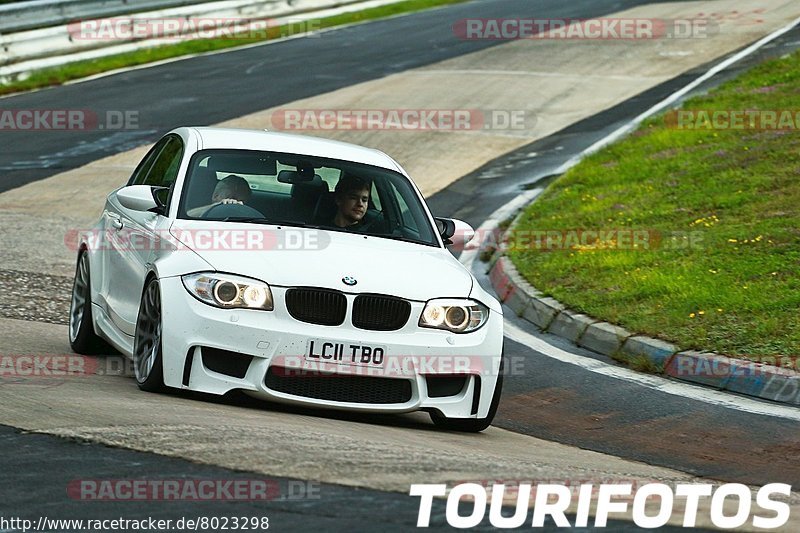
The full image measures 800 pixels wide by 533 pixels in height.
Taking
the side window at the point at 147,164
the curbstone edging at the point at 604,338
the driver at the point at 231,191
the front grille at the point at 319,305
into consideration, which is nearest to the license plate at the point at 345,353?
the front grille at the point at 319,305

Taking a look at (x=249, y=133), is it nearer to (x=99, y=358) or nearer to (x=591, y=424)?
(x=99, y=358)

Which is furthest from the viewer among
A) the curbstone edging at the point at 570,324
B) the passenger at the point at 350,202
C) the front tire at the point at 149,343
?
the curbstone edging at the point at 570,324

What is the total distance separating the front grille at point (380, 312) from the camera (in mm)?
7430

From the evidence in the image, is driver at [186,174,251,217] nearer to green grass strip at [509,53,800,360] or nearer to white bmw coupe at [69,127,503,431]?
white bmw coupe at [69,127,503,431]

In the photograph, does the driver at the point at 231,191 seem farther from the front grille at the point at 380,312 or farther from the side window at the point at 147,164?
the front grille at the point at 380,312

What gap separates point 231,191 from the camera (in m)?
8.50

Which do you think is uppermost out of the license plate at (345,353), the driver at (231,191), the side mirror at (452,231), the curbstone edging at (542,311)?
the driver at (231,191)

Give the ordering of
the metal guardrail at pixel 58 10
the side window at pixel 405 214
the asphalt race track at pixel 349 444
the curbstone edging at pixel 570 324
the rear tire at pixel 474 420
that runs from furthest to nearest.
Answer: the metal guardrail at pixel 58 10, the curbstone edging at pixel 570 324, the side window at pixel 405 214, the rear tire at pixel 474 420, the asphalt race track at pixel 349 444

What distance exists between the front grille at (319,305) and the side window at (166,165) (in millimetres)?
1692

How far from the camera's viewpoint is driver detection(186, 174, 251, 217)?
8.45m

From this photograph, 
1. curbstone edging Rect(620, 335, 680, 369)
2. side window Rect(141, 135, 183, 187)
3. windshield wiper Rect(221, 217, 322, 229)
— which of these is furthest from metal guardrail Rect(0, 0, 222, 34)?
windshield wiper Rect(221, 217, 322, 229)

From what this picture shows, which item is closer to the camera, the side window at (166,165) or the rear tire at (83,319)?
the side window at (166,165)

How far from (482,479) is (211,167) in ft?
11.5

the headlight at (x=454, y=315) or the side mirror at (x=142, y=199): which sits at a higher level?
the side mirror at (x=142, y=199)
